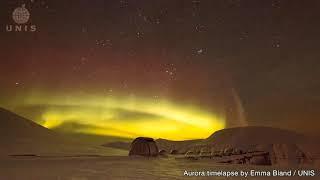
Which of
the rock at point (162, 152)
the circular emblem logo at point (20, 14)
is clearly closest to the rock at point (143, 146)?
the rock at point (162, 152)

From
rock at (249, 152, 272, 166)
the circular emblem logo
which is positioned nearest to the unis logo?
the circular emblem logo

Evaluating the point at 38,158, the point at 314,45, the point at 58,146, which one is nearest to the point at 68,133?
the point at 58,146

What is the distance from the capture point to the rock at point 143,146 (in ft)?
20.3

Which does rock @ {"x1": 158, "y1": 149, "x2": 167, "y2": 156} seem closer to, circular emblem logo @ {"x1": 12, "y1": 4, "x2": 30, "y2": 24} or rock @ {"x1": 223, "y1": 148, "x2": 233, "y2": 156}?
rock @ {"x1": 223, "y1": 148, "x2": 233, "y2": 156}

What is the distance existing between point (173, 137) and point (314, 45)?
2887 mm

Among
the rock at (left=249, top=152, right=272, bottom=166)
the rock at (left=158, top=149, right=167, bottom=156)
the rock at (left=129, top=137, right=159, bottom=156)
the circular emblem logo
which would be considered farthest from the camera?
the rock at (left=158, top=149, right=167, bottom=156)

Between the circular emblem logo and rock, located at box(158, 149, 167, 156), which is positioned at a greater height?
the circular emblem logo

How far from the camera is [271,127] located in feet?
21.9

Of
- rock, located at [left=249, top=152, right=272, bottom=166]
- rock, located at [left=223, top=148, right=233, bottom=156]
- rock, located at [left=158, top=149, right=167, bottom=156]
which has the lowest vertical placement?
rock, located at [left=249, top=152, right=272, bottom=166]

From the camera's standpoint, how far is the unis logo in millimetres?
5973

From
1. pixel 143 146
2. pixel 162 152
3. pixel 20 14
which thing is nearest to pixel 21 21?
pixel 20 14

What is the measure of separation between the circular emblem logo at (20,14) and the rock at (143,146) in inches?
106

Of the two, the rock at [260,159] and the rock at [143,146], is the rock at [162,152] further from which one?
the rock at [260,159]

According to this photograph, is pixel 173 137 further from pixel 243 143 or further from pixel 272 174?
pixel 272 174
